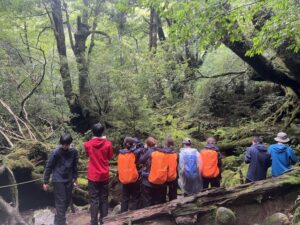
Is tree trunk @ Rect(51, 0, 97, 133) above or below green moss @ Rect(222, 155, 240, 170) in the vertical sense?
above

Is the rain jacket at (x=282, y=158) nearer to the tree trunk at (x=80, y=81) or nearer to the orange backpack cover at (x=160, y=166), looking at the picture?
the orange backpack cover at (x=160, y=166)

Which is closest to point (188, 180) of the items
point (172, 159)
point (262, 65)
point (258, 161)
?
point (172, 159)

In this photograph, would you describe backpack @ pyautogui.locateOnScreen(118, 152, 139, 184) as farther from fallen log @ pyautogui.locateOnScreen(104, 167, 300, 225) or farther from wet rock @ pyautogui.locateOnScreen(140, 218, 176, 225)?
wet rock @ pyautogui.locateOnScreen(140, 218, 176, 225)

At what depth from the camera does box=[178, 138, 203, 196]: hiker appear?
7617mm

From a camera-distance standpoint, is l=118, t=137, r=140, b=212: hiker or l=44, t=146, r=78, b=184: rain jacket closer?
l=44, t=146, r=78, b=184: rain jacket

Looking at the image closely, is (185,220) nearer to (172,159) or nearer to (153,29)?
(172,159)

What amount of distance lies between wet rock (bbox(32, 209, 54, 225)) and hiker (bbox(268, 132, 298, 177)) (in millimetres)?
5881

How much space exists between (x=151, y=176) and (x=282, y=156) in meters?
2.80

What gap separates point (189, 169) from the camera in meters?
7.63

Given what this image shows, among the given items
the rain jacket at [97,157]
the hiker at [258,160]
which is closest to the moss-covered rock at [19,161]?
the rain jacket at [97,157]

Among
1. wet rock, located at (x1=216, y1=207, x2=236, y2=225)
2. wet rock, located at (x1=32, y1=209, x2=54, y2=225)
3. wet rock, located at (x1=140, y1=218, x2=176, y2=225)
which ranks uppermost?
wet rock, located at (x1=216, y1=207, x2=236, y2=225)

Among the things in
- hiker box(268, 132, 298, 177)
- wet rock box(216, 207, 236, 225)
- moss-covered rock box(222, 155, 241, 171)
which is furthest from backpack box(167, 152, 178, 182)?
moss-covered rock box(222, 155, 241, 171)

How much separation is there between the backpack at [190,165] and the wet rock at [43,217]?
4.14 metres

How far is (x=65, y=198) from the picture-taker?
6961 mm
